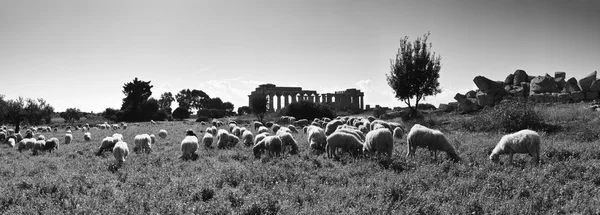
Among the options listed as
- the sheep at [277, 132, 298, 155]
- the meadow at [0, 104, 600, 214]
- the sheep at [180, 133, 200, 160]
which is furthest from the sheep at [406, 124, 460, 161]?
the sheep at [180, 133, 200, 160]

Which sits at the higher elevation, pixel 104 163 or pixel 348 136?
pixel 348 136

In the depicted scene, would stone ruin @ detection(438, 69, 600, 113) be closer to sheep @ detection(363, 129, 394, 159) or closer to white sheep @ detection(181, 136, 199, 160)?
sheep @ detection(363, 129, 394, 159)

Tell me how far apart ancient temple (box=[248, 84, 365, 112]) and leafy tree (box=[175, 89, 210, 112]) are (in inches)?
887

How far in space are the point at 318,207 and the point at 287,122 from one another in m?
36.0

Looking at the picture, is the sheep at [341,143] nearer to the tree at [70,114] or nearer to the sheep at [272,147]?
the sheep at [272,147]

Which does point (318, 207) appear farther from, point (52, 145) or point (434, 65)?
point (434, 65)

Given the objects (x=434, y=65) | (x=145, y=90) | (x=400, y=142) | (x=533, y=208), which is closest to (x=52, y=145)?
(x=400, y=142)

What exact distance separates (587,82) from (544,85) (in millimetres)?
3672

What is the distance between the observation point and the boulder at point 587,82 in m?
32.2

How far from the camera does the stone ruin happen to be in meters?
32.0

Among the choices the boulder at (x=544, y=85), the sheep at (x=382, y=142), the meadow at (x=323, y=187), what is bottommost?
the meadow at (x=323, y=187)

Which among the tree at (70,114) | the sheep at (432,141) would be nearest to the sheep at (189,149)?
the sheep at (432,141)

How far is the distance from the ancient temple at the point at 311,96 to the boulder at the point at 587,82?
5706 cm

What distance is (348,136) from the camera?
495 inches
